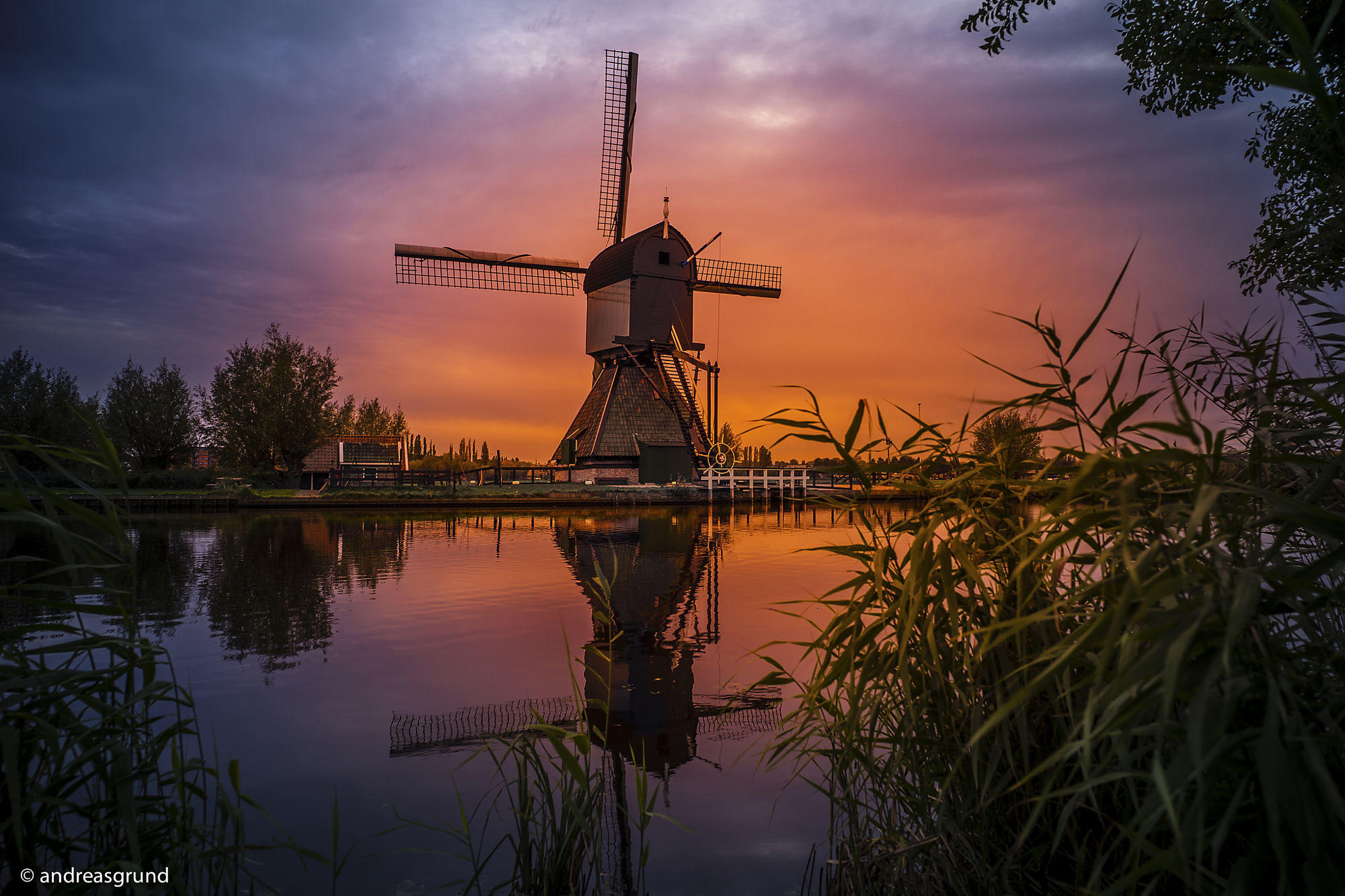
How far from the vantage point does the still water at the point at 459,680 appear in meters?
3.34

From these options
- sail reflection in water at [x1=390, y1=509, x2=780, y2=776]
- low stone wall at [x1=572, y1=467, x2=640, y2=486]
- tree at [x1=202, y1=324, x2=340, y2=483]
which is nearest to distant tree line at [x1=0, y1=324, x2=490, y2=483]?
tree at [x1=202, y1=324, x2=340, y2=483]

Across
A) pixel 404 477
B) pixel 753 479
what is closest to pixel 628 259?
pixel 753 479

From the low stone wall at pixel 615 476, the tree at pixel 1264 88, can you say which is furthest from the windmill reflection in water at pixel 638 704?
the low stone wall at pixel 615 476

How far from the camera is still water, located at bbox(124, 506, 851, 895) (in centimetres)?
334

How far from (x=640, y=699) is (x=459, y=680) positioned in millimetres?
1517

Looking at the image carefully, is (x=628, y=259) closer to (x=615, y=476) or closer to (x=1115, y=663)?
(x=615, y=476)

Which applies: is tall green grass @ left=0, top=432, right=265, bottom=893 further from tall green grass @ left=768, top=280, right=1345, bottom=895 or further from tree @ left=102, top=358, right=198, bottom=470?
tree @ left=102, top=358, right=198, bottom=470

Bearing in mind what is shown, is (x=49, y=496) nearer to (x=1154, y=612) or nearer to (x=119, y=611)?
(x=119, y=611)

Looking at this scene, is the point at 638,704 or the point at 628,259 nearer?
the point at 638,704

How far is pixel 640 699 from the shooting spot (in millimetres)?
5305

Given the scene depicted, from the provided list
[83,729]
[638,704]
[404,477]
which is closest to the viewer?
[83,729]

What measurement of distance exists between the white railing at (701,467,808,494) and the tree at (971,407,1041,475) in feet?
93.6

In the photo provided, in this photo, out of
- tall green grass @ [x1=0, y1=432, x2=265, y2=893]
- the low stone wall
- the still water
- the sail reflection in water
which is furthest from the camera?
the low stone wall

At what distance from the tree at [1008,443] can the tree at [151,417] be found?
46460 mm
